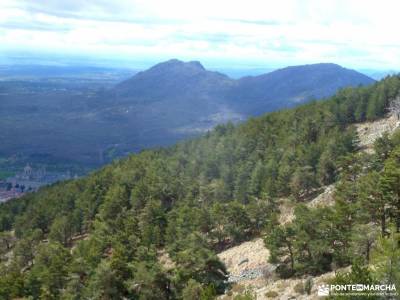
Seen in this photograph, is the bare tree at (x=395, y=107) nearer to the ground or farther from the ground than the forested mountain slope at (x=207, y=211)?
farther from the ground

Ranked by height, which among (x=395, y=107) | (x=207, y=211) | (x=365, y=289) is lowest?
(x=207, y=211)

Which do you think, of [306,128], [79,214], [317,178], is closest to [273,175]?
[317,178]

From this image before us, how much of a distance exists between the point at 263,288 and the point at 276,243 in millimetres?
5307

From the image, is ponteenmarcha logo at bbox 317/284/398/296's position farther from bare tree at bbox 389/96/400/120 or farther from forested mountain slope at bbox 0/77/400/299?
bare tree at bbox 389/96/400/120

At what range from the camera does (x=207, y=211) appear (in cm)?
6600

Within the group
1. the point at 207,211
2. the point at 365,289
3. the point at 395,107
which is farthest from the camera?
the point at 395,107

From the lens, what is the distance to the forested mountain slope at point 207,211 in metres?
43.3

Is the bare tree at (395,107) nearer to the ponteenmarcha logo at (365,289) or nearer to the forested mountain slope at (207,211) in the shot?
the forested mountain slope at (207,211)

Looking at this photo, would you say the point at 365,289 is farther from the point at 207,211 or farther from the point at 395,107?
the point at 395,107

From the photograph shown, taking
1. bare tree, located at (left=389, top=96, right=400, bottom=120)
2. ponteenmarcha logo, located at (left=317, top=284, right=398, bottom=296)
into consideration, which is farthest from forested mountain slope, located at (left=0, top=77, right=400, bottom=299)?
bare tree, located at (left=389, top=96, right=400, bottom=120)

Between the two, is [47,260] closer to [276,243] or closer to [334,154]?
[276,243]

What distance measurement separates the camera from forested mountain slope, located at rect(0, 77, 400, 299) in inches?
1705

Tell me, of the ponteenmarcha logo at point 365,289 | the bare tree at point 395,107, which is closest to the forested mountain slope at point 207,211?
the ponteenmarcha logo at point 365,289

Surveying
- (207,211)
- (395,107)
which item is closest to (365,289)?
(207,211)
